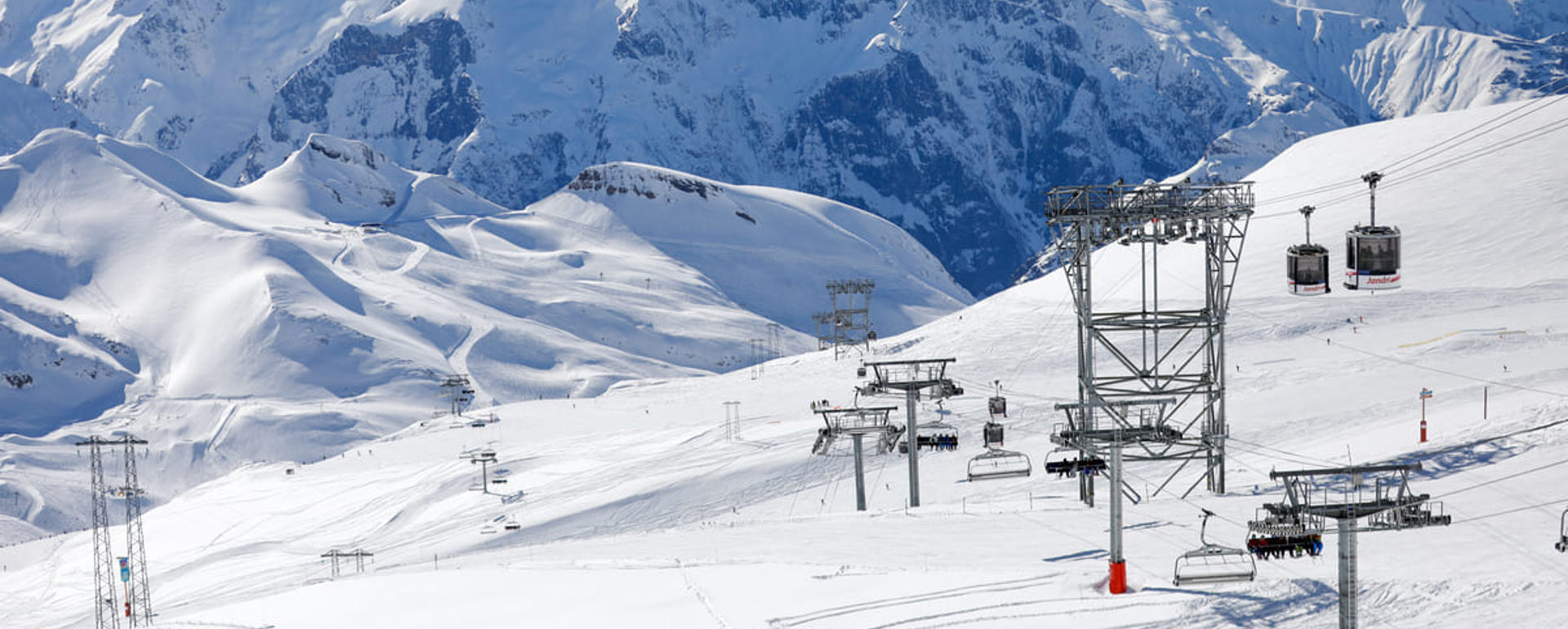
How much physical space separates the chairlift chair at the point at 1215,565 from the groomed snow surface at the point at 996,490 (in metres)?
0.84

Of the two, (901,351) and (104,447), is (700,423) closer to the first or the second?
(901,351)

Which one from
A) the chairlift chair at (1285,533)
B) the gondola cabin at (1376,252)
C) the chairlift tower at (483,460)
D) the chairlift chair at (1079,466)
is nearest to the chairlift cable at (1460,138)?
the chairlift tower at (483,460)

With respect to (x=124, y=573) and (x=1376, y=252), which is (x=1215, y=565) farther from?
(x=124, y=573)

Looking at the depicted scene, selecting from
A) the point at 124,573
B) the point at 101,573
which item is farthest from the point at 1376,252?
the point at 101,573

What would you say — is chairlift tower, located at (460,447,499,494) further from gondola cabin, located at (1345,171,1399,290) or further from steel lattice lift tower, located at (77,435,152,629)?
gondola cabin, located at (1345,171,1399,290)

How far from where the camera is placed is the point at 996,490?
77.3 meters

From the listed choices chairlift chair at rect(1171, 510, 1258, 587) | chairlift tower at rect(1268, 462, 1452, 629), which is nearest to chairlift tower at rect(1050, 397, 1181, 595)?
chairlift chair at rect(1171, 510, 1258, 587)

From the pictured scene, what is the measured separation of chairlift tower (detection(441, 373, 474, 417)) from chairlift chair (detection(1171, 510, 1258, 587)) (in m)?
122

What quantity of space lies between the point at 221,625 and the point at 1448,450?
48.3m

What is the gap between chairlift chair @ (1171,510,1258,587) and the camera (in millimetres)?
44000

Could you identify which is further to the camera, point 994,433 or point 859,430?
point 859,430

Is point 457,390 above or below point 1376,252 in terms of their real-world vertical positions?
below

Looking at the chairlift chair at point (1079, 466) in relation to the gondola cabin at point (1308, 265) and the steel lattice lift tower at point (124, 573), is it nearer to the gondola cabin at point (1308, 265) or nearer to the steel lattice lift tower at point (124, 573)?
the gondola cabin at point (1308, 265)

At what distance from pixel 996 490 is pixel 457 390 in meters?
120
